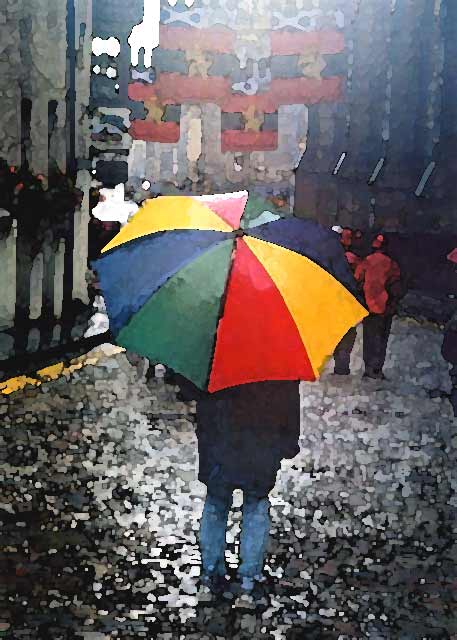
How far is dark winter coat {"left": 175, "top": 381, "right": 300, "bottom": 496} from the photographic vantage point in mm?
1764

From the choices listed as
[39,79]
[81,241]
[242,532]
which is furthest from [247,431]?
[39,79]

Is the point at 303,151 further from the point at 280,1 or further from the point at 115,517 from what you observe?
the point at 115,517

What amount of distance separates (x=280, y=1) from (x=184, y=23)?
0.31m

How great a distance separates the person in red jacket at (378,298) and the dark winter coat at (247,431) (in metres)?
0.97

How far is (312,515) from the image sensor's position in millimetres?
2350

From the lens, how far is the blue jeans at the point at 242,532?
193 cm

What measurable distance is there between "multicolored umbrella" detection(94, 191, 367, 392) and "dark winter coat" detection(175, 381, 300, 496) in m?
0.17

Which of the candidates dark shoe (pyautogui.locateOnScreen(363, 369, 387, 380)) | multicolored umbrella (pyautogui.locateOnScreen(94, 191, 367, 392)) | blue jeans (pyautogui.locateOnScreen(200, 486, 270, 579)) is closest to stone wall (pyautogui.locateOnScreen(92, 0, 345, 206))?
dark shoe (pyautogui.locateOnScreen(363, 369, 387, 380))

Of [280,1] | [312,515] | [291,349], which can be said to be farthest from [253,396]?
[280,1]

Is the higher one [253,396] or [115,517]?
[253,396]

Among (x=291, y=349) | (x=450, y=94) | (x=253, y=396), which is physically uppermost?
(x=450, y=94)

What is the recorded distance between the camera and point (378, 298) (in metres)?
2.78

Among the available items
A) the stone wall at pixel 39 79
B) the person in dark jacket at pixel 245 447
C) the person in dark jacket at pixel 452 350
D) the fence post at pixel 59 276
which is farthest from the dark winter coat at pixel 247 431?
the stone wall at pixel 39 79

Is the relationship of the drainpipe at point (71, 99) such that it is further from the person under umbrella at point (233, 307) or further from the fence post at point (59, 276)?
the person under umbrella at point (233, 307)
